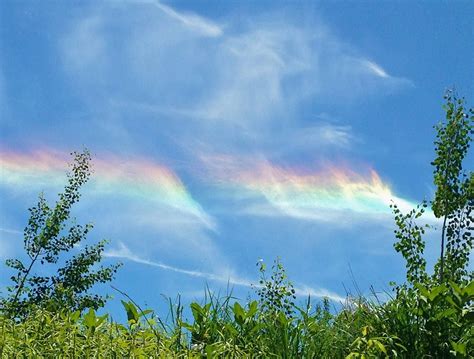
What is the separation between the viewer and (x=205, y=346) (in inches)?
258

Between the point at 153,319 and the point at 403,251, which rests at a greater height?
the point at 403,251

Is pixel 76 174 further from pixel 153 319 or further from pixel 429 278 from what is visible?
pixel 153 319

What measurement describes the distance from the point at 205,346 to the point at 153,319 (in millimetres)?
634

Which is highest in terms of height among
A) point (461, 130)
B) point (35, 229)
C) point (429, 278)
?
point (461, 130)

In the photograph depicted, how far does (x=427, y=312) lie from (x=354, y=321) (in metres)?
0.93

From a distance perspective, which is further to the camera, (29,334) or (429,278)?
(429,278)

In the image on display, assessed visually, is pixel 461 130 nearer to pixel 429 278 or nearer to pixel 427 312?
pixel 429 278

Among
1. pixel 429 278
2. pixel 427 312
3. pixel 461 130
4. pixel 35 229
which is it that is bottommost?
pixel 427 312

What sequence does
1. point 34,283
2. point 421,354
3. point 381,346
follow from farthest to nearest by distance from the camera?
point 34,283, point 421,354, point 381,346

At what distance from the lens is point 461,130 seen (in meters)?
12.8

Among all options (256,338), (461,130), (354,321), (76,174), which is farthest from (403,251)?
(76,174)

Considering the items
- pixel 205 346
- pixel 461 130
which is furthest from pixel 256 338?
pixel 461 130

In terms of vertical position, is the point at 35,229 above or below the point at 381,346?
above

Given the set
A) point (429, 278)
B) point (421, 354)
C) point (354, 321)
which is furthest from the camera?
point (429, 278)
